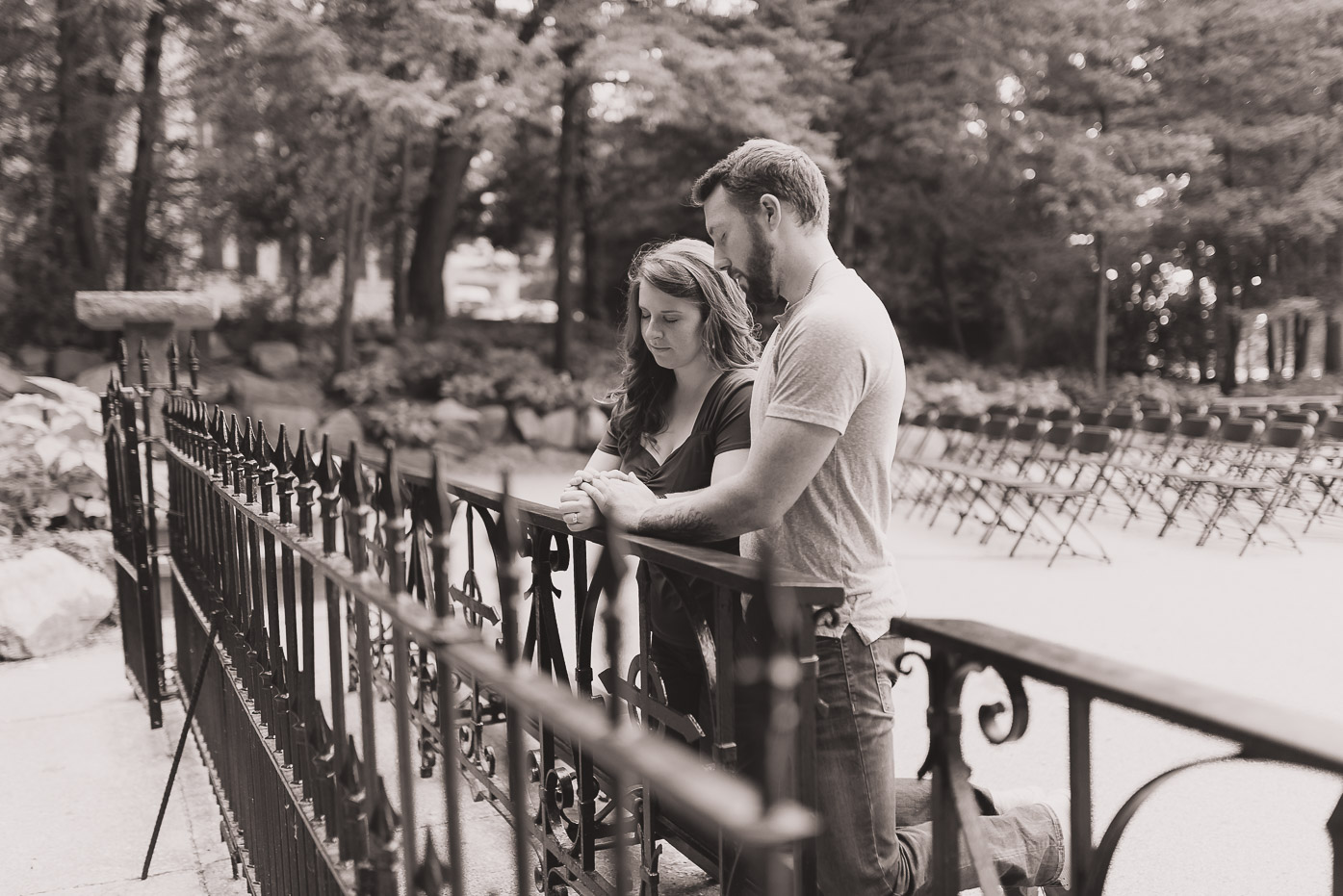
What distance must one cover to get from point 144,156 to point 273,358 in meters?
3.28

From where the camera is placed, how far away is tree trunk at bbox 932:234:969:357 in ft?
84.1

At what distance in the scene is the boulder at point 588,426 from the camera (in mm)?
15750

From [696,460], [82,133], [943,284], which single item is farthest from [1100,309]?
[696,460]

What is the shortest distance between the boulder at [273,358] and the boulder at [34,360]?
2.71 meters

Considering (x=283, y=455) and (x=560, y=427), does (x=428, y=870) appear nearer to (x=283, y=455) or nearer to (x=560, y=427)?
(x=283, y=455)

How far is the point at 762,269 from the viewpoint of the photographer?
2.38 meters

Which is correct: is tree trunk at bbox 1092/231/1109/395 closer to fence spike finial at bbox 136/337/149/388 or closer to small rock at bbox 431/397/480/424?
small rock at bbox 431/397/480/424

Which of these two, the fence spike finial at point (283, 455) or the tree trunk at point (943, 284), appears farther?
the tree trunk at point (943, 284)

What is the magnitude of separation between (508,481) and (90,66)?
47.7 feet

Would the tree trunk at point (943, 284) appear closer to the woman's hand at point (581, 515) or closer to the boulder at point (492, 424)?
the boulder at point (492, 424)

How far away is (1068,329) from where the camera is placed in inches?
1018

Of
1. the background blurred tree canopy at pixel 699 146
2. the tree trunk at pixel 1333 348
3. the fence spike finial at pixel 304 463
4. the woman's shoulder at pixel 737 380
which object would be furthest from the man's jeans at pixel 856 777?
the tree trunk at pixel 1333 348

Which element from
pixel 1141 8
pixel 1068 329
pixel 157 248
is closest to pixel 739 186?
pixel 157 248

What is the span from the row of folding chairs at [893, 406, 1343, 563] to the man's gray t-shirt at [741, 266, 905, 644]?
6896 millimetres
